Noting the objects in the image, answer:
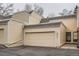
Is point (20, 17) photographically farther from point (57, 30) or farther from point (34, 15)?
point (57, 30)

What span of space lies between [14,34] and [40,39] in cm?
292

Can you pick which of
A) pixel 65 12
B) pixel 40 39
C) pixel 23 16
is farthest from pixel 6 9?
pixel 40 39

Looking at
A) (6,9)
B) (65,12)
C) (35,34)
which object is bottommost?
(35,34)

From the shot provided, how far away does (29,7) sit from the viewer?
29.7m

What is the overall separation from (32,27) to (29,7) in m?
14.2

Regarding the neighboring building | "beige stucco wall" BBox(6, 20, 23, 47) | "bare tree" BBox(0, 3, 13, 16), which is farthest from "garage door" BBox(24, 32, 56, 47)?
"bare tree" BBox(0, 3, 13, 16)

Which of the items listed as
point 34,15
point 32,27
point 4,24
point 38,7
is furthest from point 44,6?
point 4,24

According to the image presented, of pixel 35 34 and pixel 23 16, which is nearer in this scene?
pixel 35 34

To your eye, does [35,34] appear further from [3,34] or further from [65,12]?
[65,12]

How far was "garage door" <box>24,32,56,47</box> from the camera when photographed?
14.4 m

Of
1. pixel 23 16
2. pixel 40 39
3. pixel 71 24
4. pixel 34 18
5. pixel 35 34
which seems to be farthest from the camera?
pixel 34 18

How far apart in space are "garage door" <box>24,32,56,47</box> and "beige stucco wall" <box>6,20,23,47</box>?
76 centimetres

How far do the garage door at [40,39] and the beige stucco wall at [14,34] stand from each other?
0.76 meters

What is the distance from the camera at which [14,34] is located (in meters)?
15.3
